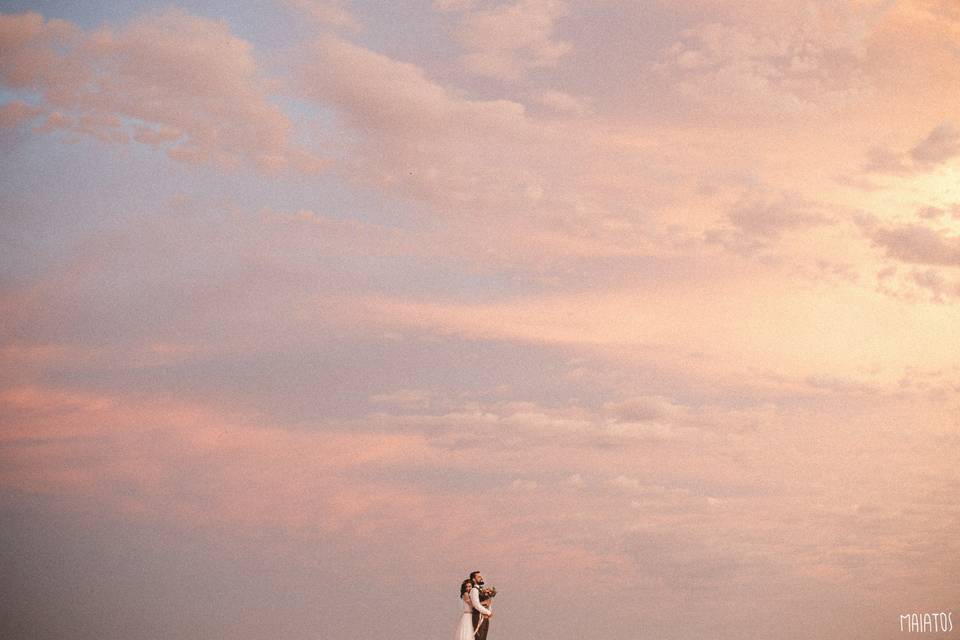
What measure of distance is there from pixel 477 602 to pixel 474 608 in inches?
22.5

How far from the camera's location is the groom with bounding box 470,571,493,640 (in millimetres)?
35906

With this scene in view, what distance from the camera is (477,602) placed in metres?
35.9

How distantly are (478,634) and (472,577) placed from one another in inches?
113

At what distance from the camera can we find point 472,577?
3600cm

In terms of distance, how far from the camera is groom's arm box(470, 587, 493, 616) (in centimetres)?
3575

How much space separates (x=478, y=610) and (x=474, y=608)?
263 millimetres

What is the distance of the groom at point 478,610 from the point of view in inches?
1414

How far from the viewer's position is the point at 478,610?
118ft

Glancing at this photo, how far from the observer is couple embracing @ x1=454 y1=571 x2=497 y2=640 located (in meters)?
36.0

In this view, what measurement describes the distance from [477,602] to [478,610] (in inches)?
18.6

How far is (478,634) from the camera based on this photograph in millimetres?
36562

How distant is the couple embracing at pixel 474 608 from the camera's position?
36.0m

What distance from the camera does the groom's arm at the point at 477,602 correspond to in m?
35.8
